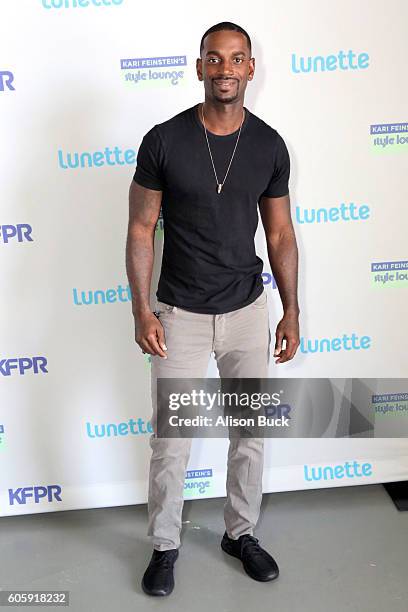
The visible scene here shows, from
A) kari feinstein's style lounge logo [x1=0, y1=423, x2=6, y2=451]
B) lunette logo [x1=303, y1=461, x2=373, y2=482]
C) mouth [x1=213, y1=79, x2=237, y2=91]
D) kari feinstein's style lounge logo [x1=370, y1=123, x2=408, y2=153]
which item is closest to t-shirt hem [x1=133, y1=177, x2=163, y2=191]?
mouth [x1=213, y1=79, x2=237, y2=91]

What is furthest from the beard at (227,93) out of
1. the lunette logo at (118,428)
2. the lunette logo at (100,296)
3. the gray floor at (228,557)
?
the gray floor at (228,557)

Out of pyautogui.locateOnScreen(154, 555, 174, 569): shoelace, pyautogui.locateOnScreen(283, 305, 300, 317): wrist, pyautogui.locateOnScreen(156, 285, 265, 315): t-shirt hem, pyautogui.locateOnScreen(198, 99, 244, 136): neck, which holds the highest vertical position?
pyautogui.locateOnScreen(198, 99, 244, 136): neck

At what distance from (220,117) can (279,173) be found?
0.24 meters

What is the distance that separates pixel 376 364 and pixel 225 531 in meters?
0.83

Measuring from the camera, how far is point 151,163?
6.54 ft

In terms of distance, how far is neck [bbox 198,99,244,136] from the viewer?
6.57ft

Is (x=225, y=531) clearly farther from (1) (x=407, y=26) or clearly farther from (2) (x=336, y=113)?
(1) (x=407, y=26)

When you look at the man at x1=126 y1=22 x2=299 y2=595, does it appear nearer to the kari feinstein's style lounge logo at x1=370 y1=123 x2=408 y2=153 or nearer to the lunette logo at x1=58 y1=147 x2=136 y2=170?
the lunette logo at x1=58 y1=147 x2=136 y2=170

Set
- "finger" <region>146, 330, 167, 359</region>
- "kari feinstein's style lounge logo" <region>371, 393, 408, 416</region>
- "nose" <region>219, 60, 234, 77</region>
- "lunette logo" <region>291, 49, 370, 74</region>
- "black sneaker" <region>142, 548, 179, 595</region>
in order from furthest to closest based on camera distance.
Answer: "kari feinstein's style lounge logo" <region>371, 393, 408, 416</region>, "lunette logo" <region>291, 49, 370, 74</region>, "black sneaker" <region>142, 548, 179, 595</region>, "finger" <region>146, 330, 167, 359</region>, "nose" <region>219, 60, 234, 77</region>

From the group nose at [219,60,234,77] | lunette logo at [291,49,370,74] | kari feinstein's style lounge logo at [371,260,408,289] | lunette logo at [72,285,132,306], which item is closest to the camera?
nose at [219,60,234,77]

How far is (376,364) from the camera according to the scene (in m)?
2.71

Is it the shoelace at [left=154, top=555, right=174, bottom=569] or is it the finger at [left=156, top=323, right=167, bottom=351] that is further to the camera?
the shoelace at [left=154, top=555, right=174, bottom=569]

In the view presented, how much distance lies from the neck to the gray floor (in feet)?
4.47

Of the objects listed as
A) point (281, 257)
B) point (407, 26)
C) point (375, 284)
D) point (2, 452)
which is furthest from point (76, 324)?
point (407, 26)
